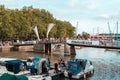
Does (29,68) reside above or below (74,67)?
above

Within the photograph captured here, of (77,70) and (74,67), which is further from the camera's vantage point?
(74,67)

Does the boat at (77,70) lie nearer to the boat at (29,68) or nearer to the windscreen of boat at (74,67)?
the windscreen of boat at (74,67)

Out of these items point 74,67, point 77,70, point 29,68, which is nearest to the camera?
point 29,68

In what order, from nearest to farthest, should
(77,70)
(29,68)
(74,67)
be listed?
(29,68) → (77,70) → (74,67)

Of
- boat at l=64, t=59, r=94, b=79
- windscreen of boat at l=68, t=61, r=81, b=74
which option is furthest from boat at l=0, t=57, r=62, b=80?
windscreen of boat at l=68, t=61, r=81, b=74

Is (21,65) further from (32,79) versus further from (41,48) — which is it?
(41,48)

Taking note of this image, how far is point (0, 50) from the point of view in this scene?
3644 inches

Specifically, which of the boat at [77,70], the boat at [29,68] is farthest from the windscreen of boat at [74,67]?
the boat at [29,68]

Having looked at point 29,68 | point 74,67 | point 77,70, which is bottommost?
point 77,70

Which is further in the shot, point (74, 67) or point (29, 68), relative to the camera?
point (74, 67)

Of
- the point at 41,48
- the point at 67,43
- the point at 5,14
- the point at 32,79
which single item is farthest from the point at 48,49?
the point at 32,79

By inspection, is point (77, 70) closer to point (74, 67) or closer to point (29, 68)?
point (74, 67)

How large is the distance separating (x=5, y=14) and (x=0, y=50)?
14817 millimetres

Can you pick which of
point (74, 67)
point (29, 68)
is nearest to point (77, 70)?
point (74, 67)
